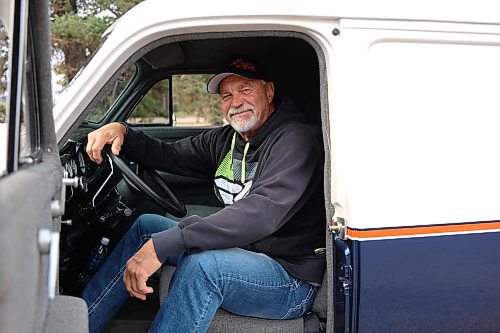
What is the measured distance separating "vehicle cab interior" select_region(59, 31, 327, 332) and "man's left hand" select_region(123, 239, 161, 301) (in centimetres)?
26

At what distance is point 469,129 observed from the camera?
6.77 feet

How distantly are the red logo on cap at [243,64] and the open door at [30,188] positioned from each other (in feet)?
3.87

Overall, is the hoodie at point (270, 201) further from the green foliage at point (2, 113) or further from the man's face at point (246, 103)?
the green foliage at point (2, 113)

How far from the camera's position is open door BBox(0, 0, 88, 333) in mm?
1019

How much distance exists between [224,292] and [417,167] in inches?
30.3

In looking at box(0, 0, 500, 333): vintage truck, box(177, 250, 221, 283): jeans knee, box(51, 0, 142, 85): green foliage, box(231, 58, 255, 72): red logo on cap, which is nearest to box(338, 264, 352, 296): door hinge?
box(0, 0, 500, 333): vintage truck

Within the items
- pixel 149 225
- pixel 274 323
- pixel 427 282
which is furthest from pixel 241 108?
pixel 427 282

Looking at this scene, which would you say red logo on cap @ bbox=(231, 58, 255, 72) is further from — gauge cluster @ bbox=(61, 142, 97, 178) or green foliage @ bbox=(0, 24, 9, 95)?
green foliage @ bbox=(0, 24, 9, 95)

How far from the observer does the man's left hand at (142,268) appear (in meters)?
2.14

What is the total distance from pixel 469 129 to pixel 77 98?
1.27m

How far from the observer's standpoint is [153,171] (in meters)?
3.00

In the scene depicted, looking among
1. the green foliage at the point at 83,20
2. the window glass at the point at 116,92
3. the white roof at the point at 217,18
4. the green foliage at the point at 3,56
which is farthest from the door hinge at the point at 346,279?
the green foliage at the point at 83,20

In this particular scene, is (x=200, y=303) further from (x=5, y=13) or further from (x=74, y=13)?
(x=74, y=13)

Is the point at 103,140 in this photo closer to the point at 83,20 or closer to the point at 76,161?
the point at 76,161
